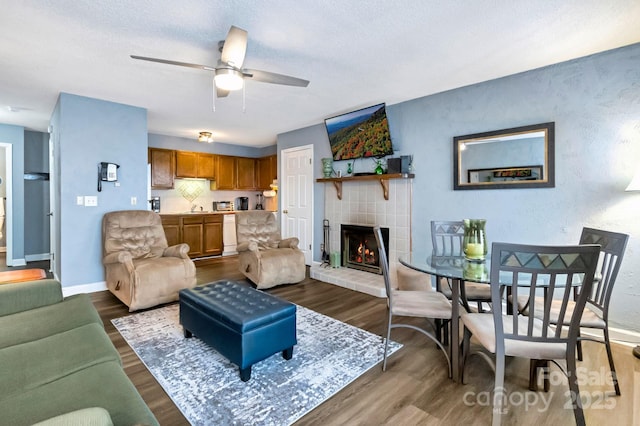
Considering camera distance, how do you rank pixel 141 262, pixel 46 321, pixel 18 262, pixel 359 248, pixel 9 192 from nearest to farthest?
pixel 46 321, pixel 141 262, pixel 359 248, pixel 9 192, pixel 18 262

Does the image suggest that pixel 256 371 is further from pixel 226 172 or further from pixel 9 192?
pixel 9 192

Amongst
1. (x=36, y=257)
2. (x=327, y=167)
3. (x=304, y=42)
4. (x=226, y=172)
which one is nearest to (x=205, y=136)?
(x=226, y=172)

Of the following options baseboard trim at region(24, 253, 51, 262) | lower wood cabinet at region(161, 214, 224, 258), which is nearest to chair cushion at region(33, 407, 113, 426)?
lower wood cabinet at region(161, 214, 224, 258)

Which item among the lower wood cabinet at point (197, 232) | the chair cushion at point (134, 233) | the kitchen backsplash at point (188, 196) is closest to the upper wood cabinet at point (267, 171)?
the kitchen backsplash at point (188, 196)

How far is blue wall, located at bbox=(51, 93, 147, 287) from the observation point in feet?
12.5

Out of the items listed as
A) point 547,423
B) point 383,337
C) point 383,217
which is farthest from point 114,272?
point 547,423

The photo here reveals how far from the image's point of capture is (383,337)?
8.91 ft

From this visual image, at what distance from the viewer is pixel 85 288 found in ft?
13.0

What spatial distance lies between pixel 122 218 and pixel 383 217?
343cm

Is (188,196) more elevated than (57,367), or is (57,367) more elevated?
(188,196)

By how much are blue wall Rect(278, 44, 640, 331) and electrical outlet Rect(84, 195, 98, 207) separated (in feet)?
14.1

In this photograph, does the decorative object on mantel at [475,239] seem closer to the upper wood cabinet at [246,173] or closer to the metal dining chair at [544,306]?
the metal dining chair at [544,306]

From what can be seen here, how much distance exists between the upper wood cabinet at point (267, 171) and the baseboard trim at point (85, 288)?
12.9 ft

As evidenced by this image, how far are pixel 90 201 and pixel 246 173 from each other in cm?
366
